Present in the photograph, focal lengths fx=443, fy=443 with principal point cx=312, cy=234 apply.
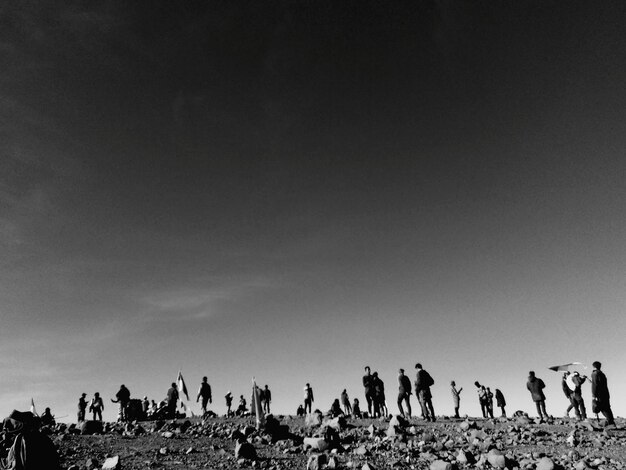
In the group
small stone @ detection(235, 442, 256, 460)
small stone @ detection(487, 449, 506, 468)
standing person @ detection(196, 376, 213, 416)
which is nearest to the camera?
small stone @ detection(487, 449, 506, 468)

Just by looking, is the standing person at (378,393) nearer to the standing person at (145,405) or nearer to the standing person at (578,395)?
the standing person at (578,395)

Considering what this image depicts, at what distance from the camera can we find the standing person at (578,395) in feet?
61.9

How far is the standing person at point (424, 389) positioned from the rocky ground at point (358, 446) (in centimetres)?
69

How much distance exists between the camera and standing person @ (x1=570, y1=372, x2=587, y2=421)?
18.9m

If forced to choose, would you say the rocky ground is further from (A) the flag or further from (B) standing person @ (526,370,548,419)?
(A) the flag

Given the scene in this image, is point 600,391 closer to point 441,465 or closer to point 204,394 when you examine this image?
point 441,465

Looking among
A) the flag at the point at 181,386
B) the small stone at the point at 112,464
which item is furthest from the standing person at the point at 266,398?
the small stone at the point at 112,464

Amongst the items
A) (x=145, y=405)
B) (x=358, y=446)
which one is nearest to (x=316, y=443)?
(x=358, y=446)

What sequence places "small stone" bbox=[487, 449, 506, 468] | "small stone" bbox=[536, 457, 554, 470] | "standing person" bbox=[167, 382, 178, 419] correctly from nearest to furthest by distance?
"small stone" bbox=[536, 457, 554, 470], "small stone" bbox=[487, 449, 506, 468], "standing person" bbox=[167, 382, 178, 419]

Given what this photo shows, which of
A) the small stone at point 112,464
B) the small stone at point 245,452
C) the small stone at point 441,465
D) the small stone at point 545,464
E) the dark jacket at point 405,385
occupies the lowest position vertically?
the small stone at point 545,464

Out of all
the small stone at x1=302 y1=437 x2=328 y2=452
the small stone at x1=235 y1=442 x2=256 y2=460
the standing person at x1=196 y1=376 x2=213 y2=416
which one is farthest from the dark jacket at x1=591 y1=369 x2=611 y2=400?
the standing person at x1=196 y1=376 x2=213 y2=416

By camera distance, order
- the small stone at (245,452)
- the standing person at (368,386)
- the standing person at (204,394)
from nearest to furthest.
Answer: the small stone at (245,452), the standing person at (368,386), the standing person at (204,394)

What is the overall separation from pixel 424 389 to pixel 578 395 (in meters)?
6.81

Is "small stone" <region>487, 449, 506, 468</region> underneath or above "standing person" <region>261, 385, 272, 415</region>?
underneath
